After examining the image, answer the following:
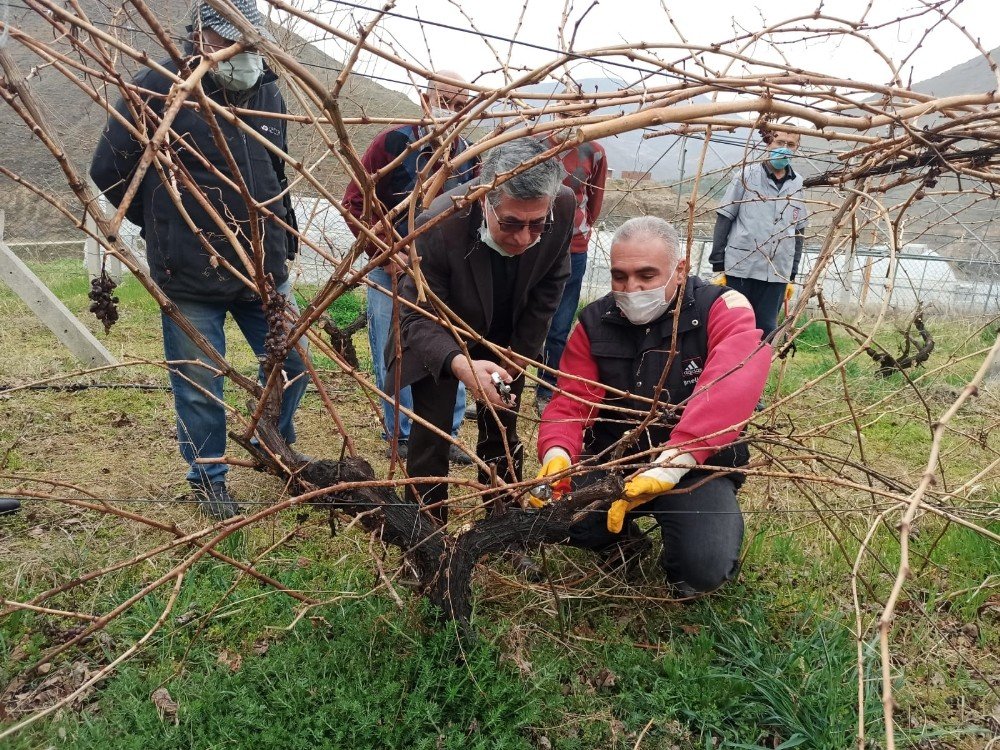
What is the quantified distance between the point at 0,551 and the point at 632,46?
8.95 ft

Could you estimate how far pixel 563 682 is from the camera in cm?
201

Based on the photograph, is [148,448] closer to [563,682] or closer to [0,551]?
[0,551]

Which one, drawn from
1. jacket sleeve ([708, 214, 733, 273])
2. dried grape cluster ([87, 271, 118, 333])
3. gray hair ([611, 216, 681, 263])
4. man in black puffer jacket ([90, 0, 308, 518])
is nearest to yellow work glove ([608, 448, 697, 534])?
gray hair ([611, 216, 681, 263])

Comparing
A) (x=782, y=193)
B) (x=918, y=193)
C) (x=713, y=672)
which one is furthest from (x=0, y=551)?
(x=782, y=193)

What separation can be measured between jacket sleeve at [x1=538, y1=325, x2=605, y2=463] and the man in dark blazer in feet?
0.51

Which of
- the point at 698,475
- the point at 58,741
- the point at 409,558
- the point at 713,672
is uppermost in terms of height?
the point at 698,475

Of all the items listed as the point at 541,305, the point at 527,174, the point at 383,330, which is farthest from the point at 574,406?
the point at 383,330

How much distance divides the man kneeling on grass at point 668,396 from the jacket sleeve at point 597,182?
1445mm

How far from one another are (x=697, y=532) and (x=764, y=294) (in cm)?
305

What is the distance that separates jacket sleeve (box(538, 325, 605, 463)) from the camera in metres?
2.29

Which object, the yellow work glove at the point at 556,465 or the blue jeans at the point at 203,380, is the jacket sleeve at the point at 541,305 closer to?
the yellow work glove at the point at 556,465

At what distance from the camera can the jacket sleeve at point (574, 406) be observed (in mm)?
2287

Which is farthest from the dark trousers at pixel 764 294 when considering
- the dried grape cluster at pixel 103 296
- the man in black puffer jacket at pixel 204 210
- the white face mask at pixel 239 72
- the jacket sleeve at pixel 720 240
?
the dried grape cluster at pixel 103 296

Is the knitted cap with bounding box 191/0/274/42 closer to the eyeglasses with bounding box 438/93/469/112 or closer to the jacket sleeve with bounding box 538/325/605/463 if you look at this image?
the eyeglasses with bounding box 438/93/469/112
